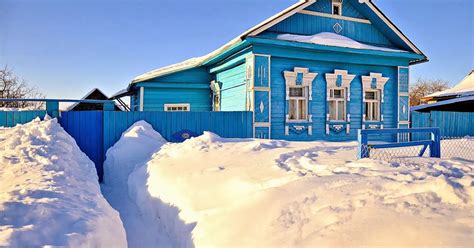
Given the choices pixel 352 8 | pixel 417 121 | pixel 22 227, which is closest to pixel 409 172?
pixel 22 227

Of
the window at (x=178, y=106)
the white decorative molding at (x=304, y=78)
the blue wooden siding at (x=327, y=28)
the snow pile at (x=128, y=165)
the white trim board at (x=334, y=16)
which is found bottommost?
the snow pile at (x=128, y=165)

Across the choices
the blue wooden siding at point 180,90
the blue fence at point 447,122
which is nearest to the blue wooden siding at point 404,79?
the blue fence at point 447,122

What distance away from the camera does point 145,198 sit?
5.07m

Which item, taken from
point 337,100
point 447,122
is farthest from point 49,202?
point 447,122

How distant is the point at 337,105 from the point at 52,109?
8409 mm

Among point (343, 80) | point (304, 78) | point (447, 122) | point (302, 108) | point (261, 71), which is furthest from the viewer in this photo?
point (447, 122)

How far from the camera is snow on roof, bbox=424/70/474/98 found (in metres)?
19.1

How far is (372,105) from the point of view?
37.8ft

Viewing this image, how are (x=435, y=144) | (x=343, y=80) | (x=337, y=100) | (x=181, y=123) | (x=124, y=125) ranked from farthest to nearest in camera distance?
(x=337, y=100), (x=343, y=80), (x=181, y=123), (x=124, y=125), (x=435, y=144)

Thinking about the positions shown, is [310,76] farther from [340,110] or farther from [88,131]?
[88,131]

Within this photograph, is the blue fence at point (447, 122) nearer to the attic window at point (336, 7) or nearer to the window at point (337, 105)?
the window at point (337, 105)

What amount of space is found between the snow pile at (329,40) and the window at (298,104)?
1480mm

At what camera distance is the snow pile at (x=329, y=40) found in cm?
987

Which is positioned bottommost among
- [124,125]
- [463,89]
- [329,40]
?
[124,125]
